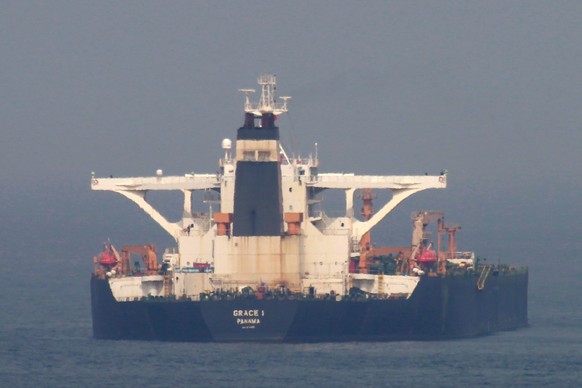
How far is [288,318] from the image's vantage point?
119 metres

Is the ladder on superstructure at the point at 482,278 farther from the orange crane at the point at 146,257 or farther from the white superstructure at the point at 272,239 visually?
the orange crane at the point at 146,257

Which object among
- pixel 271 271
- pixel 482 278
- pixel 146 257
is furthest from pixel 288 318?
pixel 482 278

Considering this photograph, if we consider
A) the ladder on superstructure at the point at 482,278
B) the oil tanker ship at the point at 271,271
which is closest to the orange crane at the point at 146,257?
the oil tanker ship at the point at 271,271

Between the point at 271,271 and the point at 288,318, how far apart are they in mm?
3909

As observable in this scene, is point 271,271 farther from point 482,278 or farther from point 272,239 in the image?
point 482,278

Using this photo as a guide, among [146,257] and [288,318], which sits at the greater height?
[146,257]

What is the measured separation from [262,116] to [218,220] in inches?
198

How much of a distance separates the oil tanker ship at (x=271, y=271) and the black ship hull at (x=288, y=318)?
44 mm

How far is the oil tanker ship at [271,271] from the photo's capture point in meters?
119

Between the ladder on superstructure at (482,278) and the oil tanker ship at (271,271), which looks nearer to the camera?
the oil tanker ship at (271,271)

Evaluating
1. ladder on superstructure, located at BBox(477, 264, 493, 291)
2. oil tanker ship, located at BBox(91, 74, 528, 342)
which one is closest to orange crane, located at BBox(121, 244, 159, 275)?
oil tanker ship, located at BBox(91, 74, 528, 342)

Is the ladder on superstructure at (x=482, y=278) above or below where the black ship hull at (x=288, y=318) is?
above

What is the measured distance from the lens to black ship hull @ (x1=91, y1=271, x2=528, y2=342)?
118688mm

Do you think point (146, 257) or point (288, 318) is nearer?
point (288, 318)
